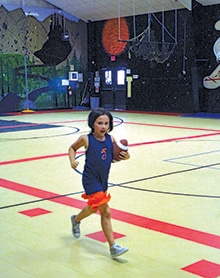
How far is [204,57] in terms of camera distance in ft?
51.2

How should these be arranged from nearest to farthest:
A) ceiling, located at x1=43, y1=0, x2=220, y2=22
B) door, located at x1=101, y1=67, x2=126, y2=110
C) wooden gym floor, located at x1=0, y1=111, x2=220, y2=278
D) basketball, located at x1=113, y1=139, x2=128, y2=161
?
wooden gym floor, located at x1=0, y1=111, x2=220, y2=278 → basketball, located at x1=113, y1=139, x2=128, y2=161 → ceiling, located at x1=43, y1=0, x2=220, y2=22 → door, located at x1=101, y1=67, x2=126, y2=110

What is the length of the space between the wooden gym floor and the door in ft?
31.6

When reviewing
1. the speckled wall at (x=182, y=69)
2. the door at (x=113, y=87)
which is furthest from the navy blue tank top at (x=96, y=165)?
the door at (x=113, y=87)

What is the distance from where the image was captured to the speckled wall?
15492 mm

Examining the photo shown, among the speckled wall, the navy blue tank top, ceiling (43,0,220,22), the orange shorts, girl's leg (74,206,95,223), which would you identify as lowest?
girl's leg (74,206,95,223)

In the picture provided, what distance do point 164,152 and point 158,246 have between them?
4.44 m

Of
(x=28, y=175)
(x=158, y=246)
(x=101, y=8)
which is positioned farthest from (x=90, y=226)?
(x=101, y=8)

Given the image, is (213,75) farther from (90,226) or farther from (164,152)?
(90,226)

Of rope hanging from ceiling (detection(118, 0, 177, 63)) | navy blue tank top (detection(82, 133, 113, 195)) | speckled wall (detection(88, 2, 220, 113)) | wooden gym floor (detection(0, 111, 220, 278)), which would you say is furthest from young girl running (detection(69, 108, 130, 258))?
rope hanging from ceiling (detection(118, 0, 177, 63))

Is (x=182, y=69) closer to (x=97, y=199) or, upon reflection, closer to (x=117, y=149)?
(x=117, y=149)

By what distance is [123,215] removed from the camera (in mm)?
4230

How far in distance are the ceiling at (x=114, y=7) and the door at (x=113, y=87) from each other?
83.0 inches

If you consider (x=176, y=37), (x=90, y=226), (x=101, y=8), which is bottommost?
(x=90, y=226)

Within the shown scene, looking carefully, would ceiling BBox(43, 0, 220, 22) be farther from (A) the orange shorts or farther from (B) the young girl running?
(A) the orange shorts
